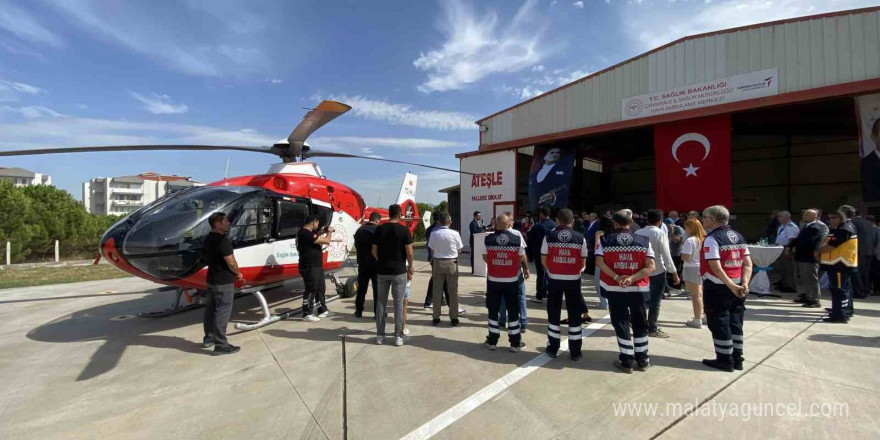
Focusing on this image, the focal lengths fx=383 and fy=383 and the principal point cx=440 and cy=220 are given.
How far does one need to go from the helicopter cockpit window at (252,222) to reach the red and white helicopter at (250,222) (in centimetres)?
1

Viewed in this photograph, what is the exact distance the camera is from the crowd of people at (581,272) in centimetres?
392

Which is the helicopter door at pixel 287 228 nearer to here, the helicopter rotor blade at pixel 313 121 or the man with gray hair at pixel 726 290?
the helicopter rotor blade at pixel 313 121

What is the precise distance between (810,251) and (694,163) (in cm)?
598

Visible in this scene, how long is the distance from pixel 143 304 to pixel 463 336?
6873mm

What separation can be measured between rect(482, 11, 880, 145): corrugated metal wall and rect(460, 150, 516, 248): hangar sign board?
7.81ft

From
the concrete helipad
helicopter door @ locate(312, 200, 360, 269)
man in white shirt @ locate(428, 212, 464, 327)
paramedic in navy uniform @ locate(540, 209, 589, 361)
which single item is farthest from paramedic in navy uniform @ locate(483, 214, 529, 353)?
helicopter door @ locate(312, 200, 360, 269)

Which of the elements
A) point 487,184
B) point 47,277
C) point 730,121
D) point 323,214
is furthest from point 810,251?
point 47,277

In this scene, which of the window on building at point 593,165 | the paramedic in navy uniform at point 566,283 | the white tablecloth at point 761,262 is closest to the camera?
the paramedic in navy uniform at point 566,283

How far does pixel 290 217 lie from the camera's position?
646cm

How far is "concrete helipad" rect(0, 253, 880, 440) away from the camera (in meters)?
2.94

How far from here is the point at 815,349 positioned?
4457 mm

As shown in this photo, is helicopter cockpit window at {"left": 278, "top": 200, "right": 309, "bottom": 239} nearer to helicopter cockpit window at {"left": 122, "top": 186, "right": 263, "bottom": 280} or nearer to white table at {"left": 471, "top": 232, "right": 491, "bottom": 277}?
helicopter cockpit window at {"left": 122, "top": 186, "right": 263, "bottom": 280}

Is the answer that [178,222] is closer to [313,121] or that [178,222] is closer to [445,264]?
[313,121]

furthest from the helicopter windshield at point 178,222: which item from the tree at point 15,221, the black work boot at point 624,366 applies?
the tree at point 15,221
